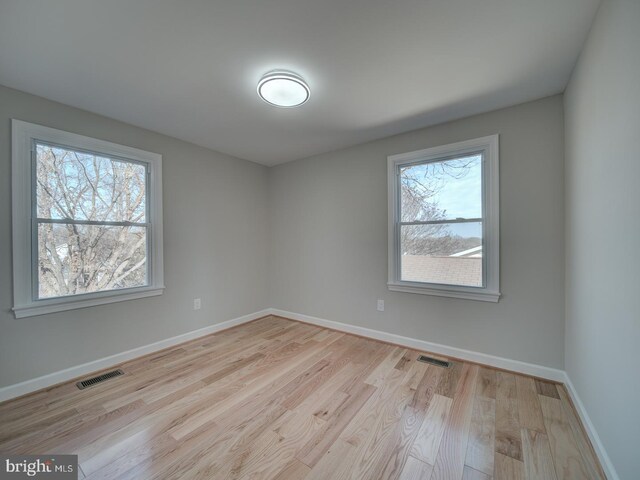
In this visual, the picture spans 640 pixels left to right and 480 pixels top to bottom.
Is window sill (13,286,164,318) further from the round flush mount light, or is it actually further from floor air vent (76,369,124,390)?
the round flush mount light

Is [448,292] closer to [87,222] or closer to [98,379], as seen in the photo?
[98,379]

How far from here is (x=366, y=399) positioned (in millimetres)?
1986

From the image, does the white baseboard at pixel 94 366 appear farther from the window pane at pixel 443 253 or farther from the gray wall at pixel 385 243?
the window pane at pixel 443 253

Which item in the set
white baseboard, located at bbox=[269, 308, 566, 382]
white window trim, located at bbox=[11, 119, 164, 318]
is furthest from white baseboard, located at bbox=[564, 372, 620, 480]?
white window trim, located at bbox=[11, 119, 164, 318]

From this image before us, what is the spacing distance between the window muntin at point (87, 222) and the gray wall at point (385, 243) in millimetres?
1890

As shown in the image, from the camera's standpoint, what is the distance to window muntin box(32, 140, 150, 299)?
2199 millimetres

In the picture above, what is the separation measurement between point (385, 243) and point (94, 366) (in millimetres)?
3161

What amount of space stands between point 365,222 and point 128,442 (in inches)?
111

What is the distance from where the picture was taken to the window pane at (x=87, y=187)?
2209 mm

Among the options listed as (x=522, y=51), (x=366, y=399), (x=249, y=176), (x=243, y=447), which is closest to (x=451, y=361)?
(x=366, y=399)

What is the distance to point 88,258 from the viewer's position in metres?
2.44

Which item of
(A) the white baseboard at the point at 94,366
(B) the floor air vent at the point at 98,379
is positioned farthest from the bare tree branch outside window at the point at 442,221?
(B) the floor air vent at the point at 98,379

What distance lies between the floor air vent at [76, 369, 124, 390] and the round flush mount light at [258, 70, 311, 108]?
279cm

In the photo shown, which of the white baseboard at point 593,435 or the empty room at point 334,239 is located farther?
the empty room at point 334,239
